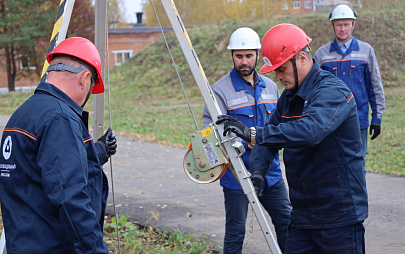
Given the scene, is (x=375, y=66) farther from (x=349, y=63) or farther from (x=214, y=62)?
(x=214, y=62)

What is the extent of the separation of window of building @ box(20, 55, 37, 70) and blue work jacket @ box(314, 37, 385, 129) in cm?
2778

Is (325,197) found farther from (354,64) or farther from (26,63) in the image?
(26,63)

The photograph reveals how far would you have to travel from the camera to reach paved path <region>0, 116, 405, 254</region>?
546 centimetres

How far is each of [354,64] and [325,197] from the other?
3.31 m

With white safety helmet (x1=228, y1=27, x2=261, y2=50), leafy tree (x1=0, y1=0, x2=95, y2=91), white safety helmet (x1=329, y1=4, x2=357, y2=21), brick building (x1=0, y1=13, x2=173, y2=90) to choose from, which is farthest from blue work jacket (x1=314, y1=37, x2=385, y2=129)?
brick building (x1=0, y1=13, x2=173, y2=90)

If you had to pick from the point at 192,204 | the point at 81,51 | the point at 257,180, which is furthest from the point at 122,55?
the point at 81,51

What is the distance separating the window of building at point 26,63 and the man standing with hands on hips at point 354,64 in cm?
2772

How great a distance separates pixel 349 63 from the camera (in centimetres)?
604

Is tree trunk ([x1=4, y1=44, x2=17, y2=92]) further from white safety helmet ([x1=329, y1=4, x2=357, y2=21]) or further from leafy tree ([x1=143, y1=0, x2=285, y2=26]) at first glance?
white safety helmet ([x1=329, y1=4, x2=357, y2=21])

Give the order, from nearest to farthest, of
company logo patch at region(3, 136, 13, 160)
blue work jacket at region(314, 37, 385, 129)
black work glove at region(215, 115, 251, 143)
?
company logo patch at region(3, 136, 13, 160) → black work glove at region(215, 115, 251, 143) → blue work jacket at region(314, 37, 385, 129)

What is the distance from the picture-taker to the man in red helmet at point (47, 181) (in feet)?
7.23

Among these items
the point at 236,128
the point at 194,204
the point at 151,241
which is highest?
the point at 236,128

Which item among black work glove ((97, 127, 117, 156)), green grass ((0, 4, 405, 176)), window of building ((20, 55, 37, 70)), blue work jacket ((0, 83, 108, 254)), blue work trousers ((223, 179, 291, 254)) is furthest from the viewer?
window of building ((20, 55, 37, 70))

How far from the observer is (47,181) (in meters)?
2.20
